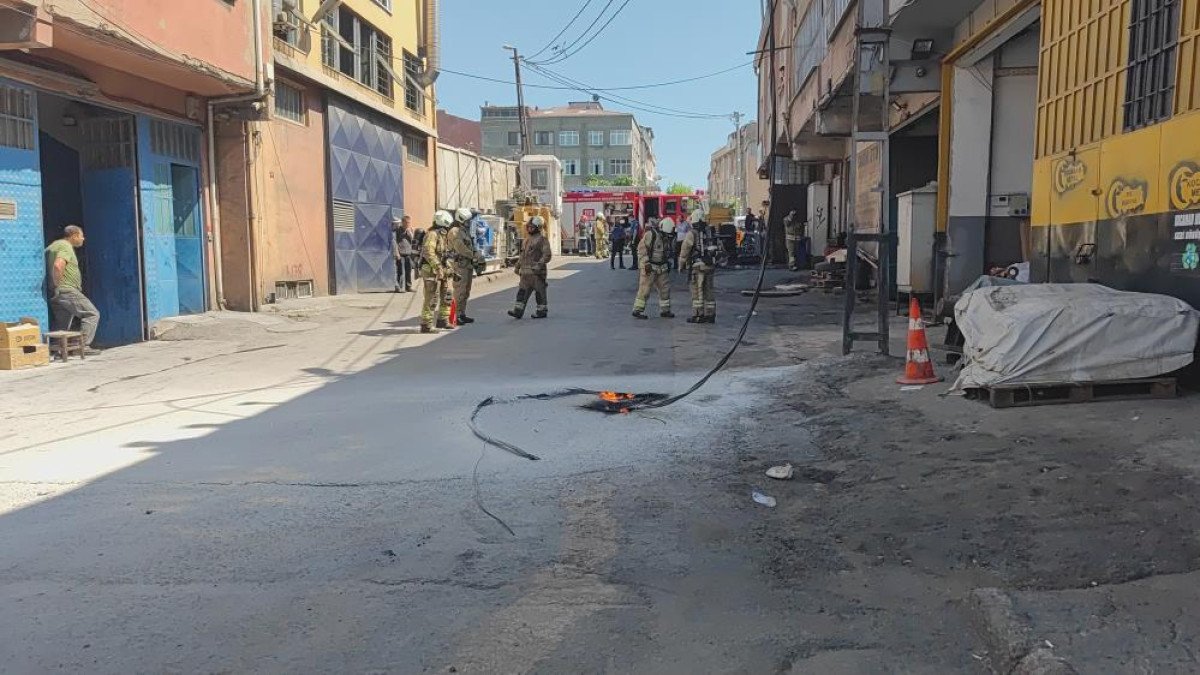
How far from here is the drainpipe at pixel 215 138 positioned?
14.2 meters

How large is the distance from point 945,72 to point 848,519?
32.7 ft

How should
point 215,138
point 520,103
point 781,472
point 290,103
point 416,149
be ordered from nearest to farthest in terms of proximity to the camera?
1. point 781,472
2. point 215,138
3. point 290,103
4. point 416,149
5. point 520,103

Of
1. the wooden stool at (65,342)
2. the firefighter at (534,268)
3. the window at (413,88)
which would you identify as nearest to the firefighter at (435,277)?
the firefighter at (534,268)

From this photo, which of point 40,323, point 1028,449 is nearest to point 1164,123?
point 1028,449

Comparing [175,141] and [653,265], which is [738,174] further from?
[175,141]

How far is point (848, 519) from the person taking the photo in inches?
184

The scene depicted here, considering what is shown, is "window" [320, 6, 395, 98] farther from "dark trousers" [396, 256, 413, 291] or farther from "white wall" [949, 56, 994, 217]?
"white wall" [949, 56, 994, 217]

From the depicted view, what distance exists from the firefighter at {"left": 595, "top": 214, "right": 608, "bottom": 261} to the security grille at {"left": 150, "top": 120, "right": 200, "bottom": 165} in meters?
27.9

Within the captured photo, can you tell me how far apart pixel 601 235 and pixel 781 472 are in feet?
124

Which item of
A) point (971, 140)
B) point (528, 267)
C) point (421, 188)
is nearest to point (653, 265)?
point (528, 267)

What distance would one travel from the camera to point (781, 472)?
18.2 feet

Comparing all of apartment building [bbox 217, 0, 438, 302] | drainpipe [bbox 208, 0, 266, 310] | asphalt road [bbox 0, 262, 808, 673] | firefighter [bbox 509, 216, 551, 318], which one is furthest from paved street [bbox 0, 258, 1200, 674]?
apartment building [bbox 217, 0, 438, 302]

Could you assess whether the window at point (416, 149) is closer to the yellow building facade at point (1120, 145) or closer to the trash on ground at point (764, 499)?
the yellow building facade at point (1120, 145)

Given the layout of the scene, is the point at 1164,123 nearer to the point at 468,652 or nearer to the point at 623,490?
the point at 623,490
